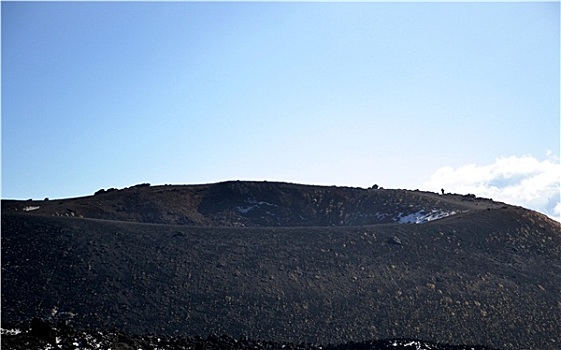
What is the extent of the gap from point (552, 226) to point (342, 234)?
20.7 metres

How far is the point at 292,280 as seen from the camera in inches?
1740

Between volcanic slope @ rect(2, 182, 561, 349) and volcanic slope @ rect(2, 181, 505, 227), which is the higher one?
volcanic slope @ rect(2, 181, 505, 227)

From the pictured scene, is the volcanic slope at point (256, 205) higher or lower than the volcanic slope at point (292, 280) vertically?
higher

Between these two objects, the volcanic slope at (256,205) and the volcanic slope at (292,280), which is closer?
the volcanic slope at (292,280)

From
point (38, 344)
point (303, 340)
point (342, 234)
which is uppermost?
point (342, 234)

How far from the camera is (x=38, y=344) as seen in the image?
2177 centimetres

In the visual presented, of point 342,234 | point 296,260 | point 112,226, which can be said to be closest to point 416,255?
point 342,234

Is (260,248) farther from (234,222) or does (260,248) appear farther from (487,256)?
(234,222)

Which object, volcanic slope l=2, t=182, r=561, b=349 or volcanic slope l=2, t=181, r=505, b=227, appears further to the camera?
volcanic slope l=2, t=181, r=505, b=227

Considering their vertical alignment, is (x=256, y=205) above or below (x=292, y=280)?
above

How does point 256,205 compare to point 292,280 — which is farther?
point 256,205

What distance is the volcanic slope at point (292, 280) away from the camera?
38.8m

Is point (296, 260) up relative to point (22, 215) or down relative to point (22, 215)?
down

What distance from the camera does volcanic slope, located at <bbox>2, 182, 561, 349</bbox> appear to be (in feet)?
127
